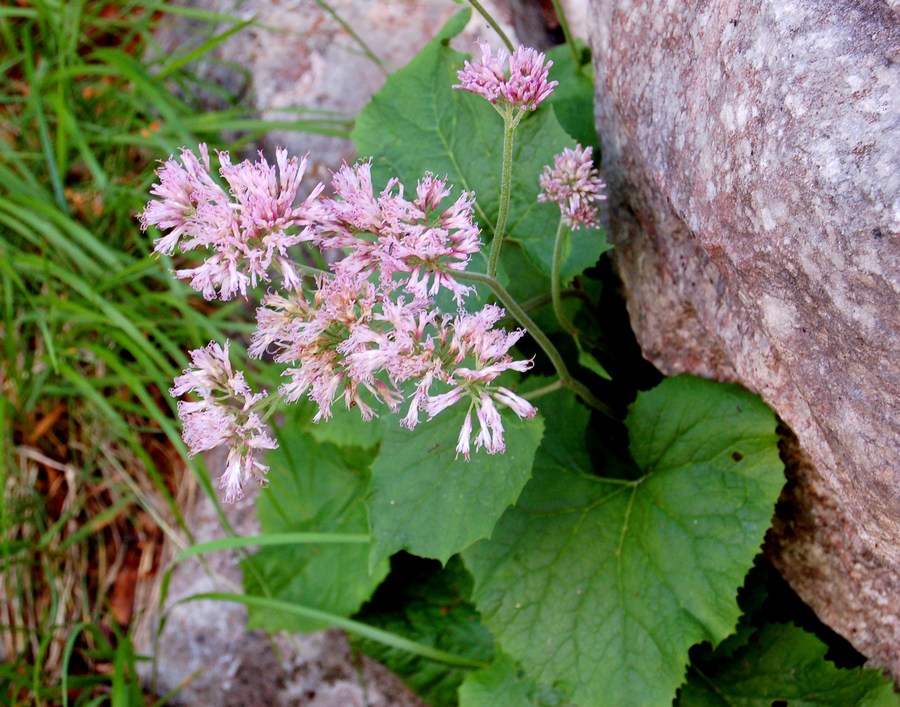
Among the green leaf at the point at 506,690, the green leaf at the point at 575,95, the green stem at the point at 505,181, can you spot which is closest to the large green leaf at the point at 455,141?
the green leaf at the point at 575,95

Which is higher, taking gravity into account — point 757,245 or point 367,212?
point 367,212

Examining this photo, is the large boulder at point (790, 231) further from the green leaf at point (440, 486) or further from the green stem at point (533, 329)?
the green leaf at point (440, 486)

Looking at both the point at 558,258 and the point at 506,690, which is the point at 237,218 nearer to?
the point at 558,258

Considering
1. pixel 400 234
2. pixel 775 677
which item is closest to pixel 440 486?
pixel 400 234

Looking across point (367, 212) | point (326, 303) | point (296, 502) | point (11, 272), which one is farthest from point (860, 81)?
point (11, 272)

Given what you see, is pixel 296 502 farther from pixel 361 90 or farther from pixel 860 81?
pixel 860 81

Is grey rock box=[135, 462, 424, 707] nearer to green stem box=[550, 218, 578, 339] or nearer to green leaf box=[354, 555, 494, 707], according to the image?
green leaf box=[354, 555, 494, 707]
